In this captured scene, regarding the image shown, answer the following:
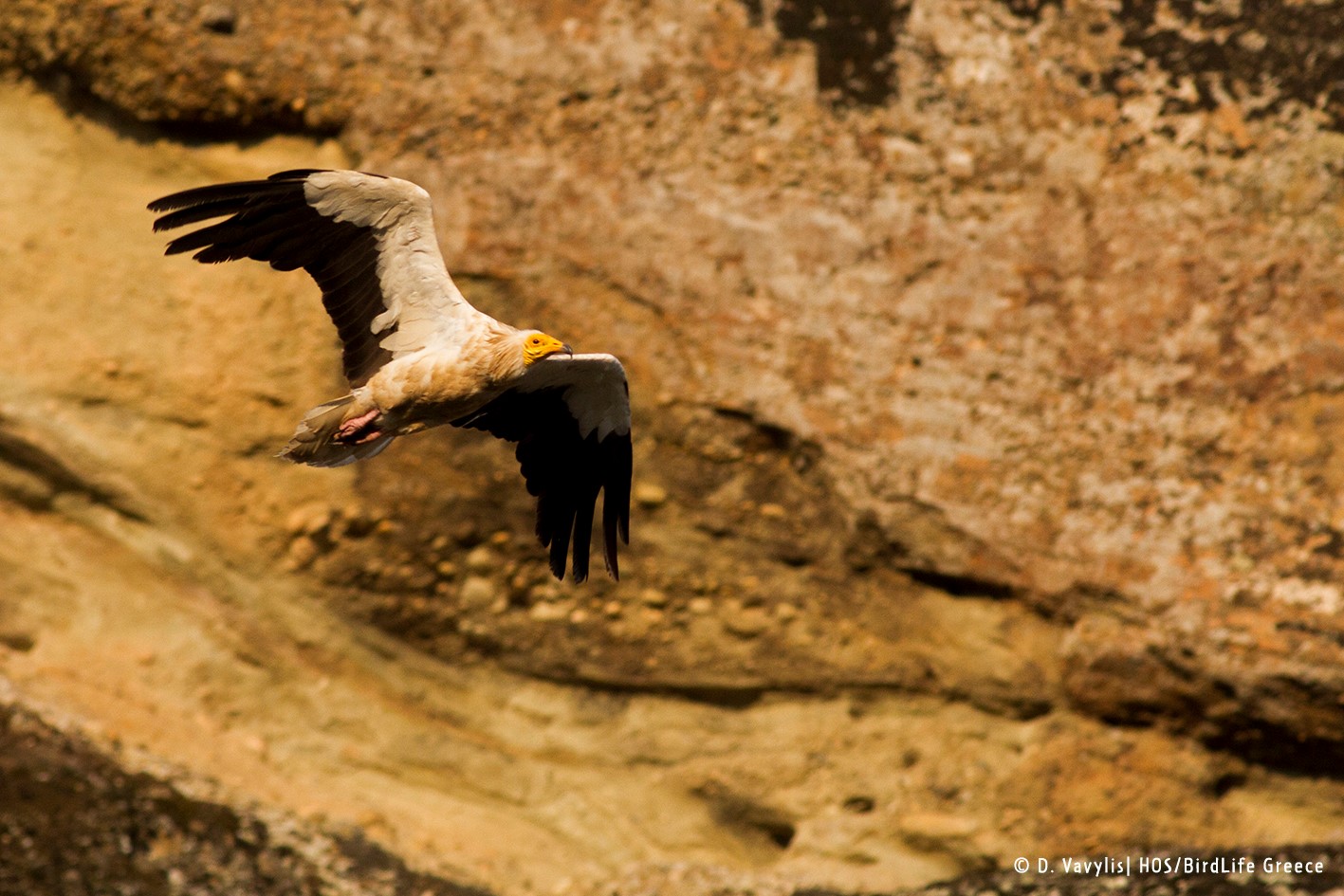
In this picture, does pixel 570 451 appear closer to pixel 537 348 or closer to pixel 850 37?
pixel 537 348

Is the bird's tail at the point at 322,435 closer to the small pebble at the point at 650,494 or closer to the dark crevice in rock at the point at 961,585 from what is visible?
the small pebble at the point at 650,494

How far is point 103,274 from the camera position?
1111cm

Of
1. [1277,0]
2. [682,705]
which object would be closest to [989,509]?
[682,705]

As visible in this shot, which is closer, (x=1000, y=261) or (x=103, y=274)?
(x=1000, y=261)

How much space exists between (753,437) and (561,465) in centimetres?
242

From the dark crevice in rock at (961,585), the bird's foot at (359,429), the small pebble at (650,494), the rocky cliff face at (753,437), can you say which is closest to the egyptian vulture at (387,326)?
the bird's foot at (359,429)

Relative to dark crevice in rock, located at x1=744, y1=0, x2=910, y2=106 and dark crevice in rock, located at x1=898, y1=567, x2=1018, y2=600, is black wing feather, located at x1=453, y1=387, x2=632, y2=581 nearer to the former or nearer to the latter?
dark crevice in rock, located at x1=898, y1=567, x2=1018, y2=600

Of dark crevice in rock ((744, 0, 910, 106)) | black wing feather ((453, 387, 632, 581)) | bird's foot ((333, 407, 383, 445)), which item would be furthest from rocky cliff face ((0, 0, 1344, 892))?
bird's foot ((333, 407, 383, 445))

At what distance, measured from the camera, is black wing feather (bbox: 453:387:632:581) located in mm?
8250

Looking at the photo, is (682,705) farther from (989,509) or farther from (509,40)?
(509,40)

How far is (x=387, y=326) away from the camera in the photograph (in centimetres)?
791

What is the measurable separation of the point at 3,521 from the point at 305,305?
2.66 m

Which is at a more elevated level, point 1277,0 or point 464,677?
point 1277,0

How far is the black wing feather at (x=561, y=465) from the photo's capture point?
825 cm
